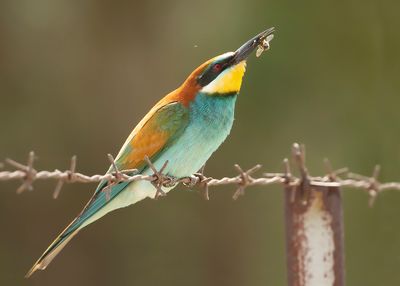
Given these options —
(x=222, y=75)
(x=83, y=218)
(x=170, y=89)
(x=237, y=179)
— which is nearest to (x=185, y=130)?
(x=222, y=75)

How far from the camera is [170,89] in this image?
22.5 ft

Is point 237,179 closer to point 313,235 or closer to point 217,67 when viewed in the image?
A: point 313,235

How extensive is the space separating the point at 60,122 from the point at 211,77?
3512 mm

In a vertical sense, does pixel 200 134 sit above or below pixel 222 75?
below

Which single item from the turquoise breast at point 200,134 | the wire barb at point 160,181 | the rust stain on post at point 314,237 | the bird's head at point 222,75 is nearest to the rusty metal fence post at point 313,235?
the rust stain on post at point 314,237

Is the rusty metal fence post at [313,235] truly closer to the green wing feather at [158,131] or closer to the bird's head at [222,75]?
the green wing feather at [158,131]

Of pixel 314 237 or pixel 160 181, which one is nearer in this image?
pixel 314 237

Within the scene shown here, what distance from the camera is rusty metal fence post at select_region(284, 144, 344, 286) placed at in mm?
2236

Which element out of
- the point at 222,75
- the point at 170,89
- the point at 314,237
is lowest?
the point at 170,89

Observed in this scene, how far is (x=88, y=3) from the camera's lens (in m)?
6.92

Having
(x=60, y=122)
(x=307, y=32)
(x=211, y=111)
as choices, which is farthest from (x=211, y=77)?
(x=307, y=32)

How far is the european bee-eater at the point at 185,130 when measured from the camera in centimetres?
310

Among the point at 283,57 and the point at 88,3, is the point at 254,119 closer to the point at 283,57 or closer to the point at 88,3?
the point at 283,57

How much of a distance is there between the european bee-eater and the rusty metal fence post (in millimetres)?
886
